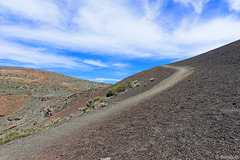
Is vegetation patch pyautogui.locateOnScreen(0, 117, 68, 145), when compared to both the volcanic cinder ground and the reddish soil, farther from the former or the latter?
the reddish soil

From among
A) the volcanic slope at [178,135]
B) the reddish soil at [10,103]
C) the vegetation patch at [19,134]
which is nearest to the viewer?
the volcanic slope at [178,135]

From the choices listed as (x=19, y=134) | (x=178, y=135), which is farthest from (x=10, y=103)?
(x=178, y=135)

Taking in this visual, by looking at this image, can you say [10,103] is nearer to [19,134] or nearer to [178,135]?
[19,134]

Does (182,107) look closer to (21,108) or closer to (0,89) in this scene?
(21,108)

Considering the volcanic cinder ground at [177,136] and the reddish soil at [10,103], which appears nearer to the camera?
the volcanic cinder ground at [177,136]

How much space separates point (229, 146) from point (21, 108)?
1305 inches

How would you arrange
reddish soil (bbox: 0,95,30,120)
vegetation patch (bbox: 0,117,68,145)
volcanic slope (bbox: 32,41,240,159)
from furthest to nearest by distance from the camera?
reddish soil (bbox: 0,95,30,120), vegetation patch (bbox: 0,117,68,145), volcanic slope (bbox: 32,41,240,159)

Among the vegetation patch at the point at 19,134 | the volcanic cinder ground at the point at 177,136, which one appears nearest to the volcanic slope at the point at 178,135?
the volcanic cinder ground at the point at 177,136

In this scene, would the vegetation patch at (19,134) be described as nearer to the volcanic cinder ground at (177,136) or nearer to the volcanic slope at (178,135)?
the volcanic cinder ground at (177,136)

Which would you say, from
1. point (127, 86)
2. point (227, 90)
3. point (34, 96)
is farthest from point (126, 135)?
point (34, 96)

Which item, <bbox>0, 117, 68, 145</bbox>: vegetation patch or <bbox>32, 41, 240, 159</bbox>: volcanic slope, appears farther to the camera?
<bbox>0, 117, 68, 145</bbox>: vegetation patch

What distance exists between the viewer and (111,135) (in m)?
7.35

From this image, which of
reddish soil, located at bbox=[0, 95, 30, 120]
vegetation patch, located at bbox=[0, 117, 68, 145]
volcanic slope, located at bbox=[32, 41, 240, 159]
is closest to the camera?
volcanic slope, located at bbox=[32, 41, 240, 159]

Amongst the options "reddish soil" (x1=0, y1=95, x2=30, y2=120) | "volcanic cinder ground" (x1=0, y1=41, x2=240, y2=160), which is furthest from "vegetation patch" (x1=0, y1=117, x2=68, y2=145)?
"reddish soil" (x1=0, y1=95, x2=30, y2=120)
